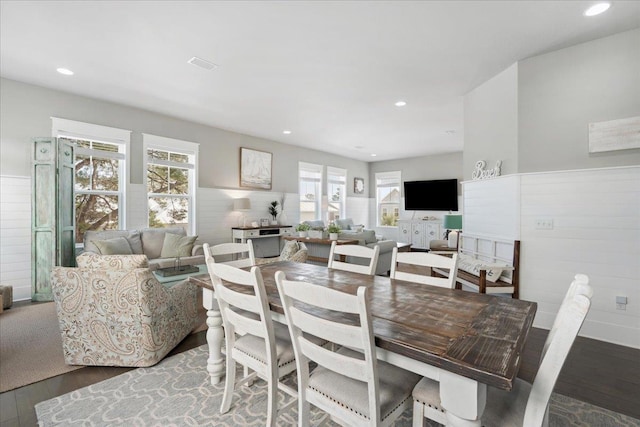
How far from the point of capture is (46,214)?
3971 mm

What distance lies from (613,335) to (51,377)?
4.78 meters

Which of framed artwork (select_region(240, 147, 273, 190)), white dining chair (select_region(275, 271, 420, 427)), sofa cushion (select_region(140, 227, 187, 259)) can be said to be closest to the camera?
white dining chair (select_region(275, 271, 420, 427))

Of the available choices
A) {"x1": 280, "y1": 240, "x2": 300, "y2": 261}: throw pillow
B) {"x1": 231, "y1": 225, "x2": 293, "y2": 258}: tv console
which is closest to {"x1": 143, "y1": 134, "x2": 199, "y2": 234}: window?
{"x1": 231, "y1": 225, "x2": 293, "y2": 258}: tv console

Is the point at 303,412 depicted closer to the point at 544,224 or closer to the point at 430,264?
the point at 430,264

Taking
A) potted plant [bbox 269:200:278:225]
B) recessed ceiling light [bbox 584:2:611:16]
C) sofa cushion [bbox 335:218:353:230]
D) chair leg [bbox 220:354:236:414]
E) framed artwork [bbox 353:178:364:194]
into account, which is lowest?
chair leg [bbox 220:354:236:414]

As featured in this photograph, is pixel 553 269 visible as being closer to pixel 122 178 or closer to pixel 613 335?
pixel 613 335

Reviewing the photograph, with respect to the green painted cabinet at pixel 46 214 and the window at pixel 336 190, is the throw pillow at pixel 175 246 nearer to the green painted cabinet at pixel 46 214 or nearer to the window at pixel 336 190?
the green painted cabinet at pixel 46 214

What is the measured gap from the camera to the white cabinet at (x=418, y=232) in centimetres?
845

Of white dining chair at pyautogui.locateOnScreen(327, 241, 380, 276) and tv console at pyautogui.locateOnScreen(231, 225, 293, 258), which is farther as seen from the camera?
tv console at pyautogui.locateOnScreen(231, 225, 293, 258)

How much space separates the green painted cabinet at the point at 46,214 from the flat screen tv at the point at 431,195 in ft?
26.5

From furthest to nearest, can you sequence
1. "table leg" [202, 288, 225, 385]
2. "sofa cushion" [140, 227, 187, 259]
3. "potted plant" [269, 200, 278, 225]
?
"potted plant" [269, 200, 278, 225], "sofa cushion" [140, 227, 187, 259], "table leg" [202, 288, 225, 385]

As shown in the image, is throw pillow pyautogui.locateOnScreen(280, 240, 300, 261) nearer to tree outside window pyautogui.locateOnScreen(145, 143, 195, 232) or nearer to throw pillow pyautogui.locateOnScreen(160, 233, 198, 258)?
throw pillow pyautogui.locateOnScreen(160, 233, 198, 258)

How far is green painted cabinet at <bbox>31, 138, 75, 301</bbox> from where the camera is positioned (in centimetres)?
395

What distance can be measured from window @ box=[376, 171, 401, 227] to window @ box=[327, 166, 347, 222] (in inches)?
57.9
